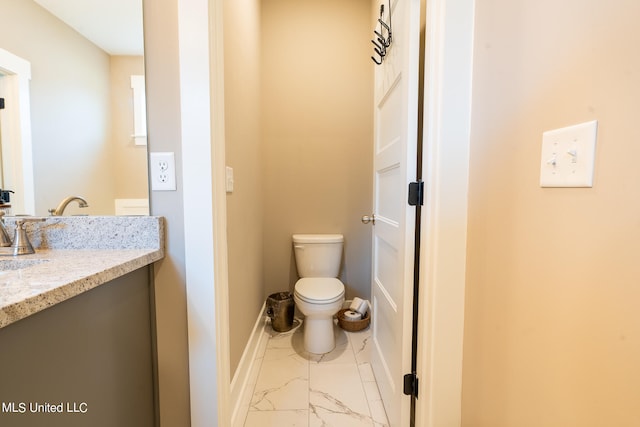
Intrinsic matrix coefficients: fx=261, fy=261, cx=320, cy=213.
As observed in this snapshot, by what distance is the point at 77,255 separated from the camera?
79 cm

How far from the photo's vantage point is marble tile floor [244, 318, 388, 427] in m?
1.27

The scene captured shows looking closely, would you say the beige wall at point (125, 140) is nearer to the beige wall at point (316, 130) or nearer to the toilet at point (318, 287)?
the toilet at point (318, 287)

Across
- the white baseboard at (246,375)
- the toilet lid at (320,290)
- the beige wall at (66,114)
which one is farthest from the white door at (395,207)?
the beige wall at (66,114)

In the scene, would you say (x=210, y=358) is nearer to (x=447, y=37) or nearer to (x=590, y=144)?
(x=590, y=144)

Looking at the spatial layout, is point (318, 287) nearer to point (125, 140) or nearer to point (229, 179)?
point (229, 179)

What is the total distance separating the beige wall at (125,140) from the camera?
2.91 ft

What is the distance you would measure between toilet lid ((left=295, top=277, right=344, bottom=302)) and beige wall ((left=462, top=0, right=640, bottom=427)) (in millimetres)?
908

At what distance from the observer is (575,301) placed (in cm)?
51

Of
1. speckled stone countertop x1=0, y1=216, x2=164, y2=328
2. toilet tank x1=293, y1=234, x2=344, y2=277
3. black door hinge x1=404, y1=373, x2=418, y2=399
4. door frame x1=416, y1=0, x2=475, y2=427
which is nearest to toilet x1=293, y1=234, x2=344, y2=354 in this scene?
toilet tank x1=293, y1=234, x2=344, y2=277

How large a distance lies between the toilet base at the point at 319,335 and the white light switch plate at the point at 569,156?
59.5 inches

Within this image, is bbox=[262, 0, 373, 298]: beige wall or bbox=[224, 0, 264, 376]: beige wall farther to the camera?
bbox=[262, 0, 373, 298]: beige wall

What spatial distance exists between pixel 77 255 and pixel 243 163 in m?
0.87

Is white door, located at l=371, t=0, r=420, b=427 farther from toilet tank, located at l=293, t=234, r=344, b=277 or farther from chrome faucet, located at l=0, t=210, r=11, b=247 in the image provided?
chrome faucet, located at l=0, t=210, r=11, b=247

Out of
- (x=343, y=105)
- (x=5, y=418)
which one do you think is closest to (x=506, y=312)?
(x=5, y=418)
